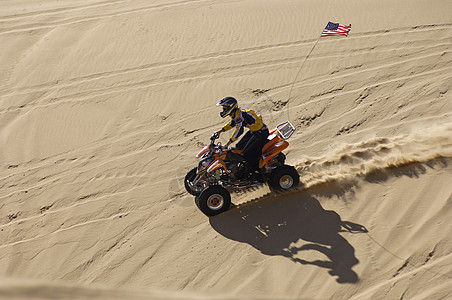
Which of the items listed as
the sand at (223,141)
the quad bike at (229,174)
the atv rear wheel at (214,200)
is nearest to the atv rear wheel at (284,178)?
the quad bike at (229,174)

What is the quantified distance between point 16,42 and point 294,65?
8132 mm

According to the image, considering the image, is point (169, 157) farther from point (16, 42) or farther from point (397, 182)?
point (16, 42)

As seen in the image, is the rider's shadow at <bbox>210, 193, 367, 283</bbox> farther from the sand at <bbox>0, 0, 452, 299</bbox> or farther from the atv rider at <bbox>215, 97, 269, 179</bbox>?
the atv rider at <bbox>215, 97, 269, 179</bbox>

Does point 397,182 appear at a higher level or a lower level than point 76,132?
lower

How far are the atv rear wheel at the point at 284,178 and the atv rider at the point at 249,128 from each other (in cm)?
31

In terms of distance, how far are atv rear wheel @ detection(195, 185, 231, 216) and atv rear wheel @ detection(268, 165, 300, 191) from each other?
78 centimetres

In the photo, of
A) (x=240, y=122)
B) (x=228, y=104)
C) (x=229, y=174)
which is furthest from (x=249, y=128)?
(x=229, y=174)

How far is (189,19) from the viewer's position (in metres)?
11.9

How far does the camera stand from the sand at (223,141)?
5543 mm

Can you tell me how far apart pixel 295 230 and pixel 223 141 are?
105 inches

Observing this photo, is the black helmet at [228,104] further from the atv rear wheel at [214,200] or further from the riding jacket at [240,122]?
the atv rear wheel at [214,200]

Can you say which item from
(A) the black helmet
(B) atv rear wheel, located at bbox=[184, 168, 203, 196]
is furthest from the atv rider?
(B) atv rear wheel, located at bbox=[184, 168, 203, 196]

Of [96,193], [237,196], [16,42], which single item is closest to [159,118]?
[96,193]

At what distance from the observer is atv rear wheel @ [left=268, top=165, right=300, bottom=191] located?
20.6 feet
